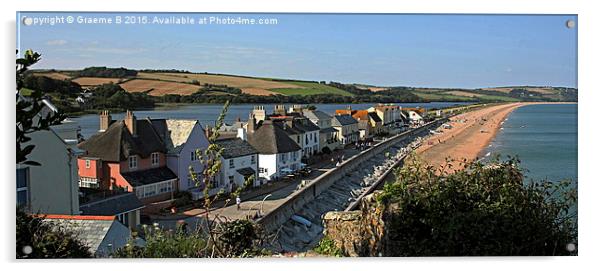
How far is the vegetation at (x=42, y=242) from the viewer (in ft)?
14.5

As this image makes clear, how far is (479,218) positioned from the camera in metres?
4.55

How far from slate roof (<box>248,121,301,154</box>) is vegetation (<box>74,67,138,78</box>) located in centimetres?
445

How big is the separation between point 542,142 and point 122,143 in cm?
399

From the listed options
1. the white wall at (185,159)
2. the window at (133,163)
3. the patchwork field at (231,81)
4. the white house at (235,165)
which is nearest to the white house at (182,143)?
the white wall at (185,159)

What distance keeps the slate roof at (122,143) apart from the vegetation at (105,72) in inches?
20.0

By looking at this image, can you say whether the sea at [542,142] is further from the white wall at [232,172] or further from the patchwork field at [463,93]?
the white wall at [232,172]

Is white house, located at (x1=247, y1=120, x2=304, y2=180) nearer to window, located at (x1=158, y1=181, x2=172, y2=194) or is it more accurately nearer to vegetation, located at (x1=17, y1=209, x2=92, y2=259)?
window, located at (x1=158, y1=181, x2=172, y2=194)

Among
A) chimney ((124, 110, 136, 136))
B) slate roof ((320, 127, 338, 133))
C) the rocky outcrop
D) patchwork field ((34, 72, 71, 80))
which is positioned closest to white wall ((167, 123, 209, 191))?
chimney ((124, 110, 136, 136))

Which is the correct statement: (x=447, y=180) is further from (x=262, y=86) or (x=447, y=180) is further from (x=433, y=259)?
(x=262, y=86)

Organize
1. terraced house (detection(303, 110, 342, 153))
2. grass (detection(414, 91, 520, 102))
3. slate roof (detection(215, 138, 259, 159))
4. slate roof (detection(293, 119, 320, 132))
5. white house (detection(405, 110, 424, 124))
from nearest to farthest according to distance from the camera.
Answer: grass (detection(414, 91, 520, 102)), white house (detection(405, 110, 424, 124)), slate roof (detection(215, 138, 259, 159)), terraced house (detection(303, 110, 342, 153)), slate roof (detection(293, 119, 320, 132))

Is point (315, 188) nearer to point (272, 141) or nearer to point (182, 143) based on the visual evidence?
point (272, 141)

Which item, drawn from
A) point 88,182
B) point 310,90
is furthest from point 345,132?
point 88,182

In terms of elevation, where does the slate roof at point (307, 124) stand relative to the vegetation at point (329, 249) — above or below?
above

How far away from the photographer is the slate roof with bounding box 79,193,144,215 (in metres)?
5.34
